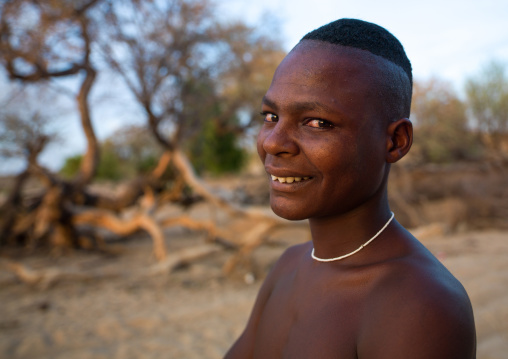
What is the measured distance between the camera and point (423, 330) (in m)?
0.91

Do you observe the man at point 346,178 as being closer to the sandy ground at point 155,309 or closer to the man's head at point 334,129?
the man's head at point 334,129

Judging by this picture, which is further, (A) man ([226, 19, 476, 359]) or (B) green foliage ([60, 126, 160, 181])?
(B) green foliage ([60, 126, 160, 181])

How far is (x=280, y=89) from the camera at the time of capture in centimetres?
123

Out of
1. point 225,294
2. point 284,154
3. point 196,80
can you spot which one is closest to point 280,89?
point 284,154

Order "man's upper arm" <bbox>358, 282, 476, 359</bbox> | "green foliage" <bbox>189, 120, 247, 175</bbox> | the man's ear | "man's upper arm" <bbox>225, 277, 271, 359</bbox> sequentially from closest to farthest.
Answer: "man's upper arm" <bbox>358, 282, 476, 359</bbox> → the man's ear → "man's upper arm" <bbox>225, 277, 271, 359</bbox> → "green foliage" <bbox>189, 120, 247, 175</bbox>

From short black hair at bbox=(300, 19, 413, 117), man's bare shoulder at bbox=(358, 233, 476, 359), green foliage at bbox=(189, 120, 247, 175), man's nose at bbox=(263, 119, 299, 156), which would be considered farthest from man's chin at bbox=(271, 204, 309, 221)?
green foliage at bbox=(189, 120, 247, 175)

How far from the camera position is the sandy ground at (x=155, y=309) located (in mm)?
3410

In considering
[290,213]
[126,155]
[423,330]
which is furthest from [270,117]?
[126,155]

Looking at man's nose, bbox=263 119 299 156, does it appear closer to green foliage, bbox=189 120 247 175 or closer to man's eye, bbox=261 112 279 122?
man's eye, bbox=261 112 279 122

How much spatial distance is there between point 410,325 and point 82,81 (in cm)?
749

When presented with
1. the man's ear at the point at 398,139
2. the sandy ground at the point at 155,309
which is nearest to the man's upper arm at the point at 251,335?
the man's ear at the point at 398,139

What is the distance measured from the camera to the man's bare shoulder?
2.96ft

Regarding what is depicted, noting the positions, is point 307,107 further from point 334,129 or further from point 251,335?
point 251,335

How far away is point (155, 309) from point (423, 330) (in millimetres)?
4138
